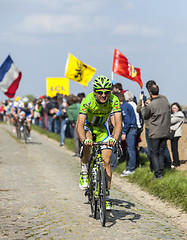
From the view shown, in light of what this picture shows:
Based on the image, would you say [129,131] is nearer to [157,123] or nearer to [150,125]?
[150,125]

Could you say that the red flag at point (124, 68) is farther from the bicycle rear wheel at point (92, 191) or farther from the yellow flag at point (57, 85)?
the yellow flag at point (57, 85)

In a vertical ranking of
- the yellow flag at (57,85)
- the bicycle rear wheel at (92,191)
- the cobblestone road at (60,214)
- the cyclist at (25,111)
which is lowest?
the cobblestone road at (60,214)

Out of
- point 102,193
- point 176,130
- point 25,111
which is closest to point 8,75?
point 25,111

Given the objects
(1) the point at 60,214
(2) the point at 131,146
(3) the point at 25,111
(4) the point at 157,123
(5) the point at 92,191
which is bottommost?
(1) the point at 60,214

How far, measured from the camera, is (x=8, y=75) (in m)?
26.8

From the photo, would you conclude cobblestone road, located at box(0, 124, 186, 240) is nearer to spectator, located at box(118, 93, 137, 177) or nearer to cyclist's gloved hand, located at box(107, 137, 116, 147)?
cyclist's gloved hand, located at box(107, 137, 116, 147)

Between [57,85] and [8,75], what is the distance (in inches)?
145

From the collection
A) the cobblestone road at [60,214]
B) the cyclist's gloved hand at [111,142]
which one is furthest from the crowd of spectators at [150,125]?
the cyclist's gloved hand at [111,142]

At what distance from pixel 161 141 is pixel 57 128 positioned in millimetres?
18576

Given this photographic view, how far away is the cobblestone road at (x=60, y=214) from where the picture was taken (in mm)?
6348

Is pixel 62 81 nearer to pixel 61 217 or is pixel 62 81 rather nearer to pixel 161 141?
pixel 161 141

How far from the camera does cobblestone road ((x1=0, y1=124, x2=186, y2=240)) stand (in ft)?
20.8

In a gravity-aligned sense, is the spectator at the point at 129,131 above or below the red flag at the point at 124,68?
below

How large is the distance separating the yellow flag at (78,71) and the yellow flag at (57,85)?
7.37 m
